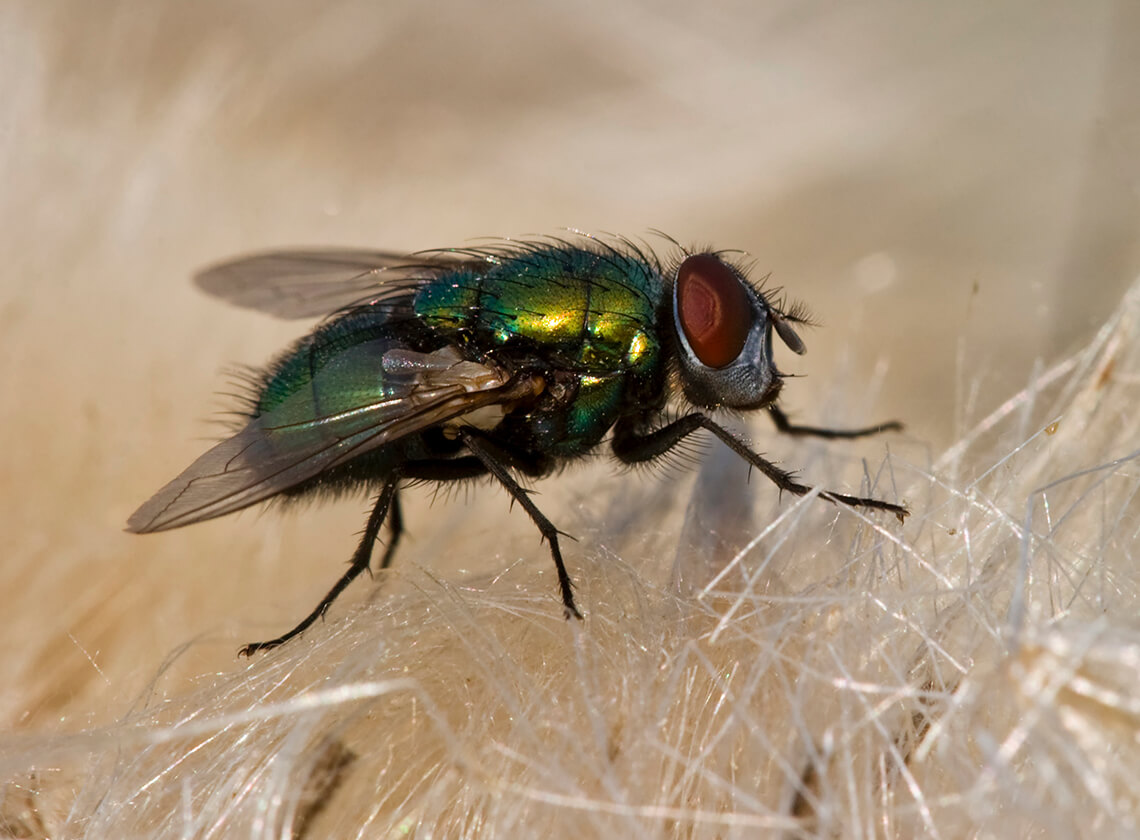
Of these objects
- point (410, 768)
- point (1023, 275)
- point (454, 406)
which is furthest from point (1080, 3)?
point (410, 768)

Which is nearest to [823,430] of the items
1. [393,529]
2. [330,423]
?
[393,529]

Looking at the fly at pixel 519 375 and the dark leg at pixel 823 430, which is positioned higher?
the fly at pixel 519 375

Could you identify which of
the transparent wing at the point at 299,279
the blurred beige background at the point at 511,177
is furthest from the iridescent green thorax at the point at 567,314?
the blurred beige background at the point at 511,177

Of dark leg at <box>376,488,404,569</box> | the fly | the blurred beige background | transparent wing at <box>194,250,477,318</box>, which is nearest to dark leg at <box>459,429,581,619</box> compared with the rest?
the fly

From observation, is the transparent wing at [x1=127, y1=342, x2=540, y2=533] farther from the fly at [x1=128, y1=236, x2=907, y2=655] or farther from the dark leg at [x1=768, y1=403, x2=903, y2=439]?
the dark leg at [x1=768, y1=403, x2=903, y2=439]

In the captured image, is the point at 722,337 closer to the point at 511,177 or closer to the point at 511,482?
the point at 511,482

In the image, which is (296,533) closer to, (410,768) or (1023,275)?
(410,768)

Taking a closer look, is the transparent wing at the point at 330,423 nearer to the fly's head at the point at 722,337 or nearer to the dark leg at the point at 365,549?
the dark leg at the point at 365,549

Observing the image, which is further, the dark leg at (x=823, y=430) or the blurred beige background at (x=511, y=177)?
the blurred beige background at (x=511, y=177)
